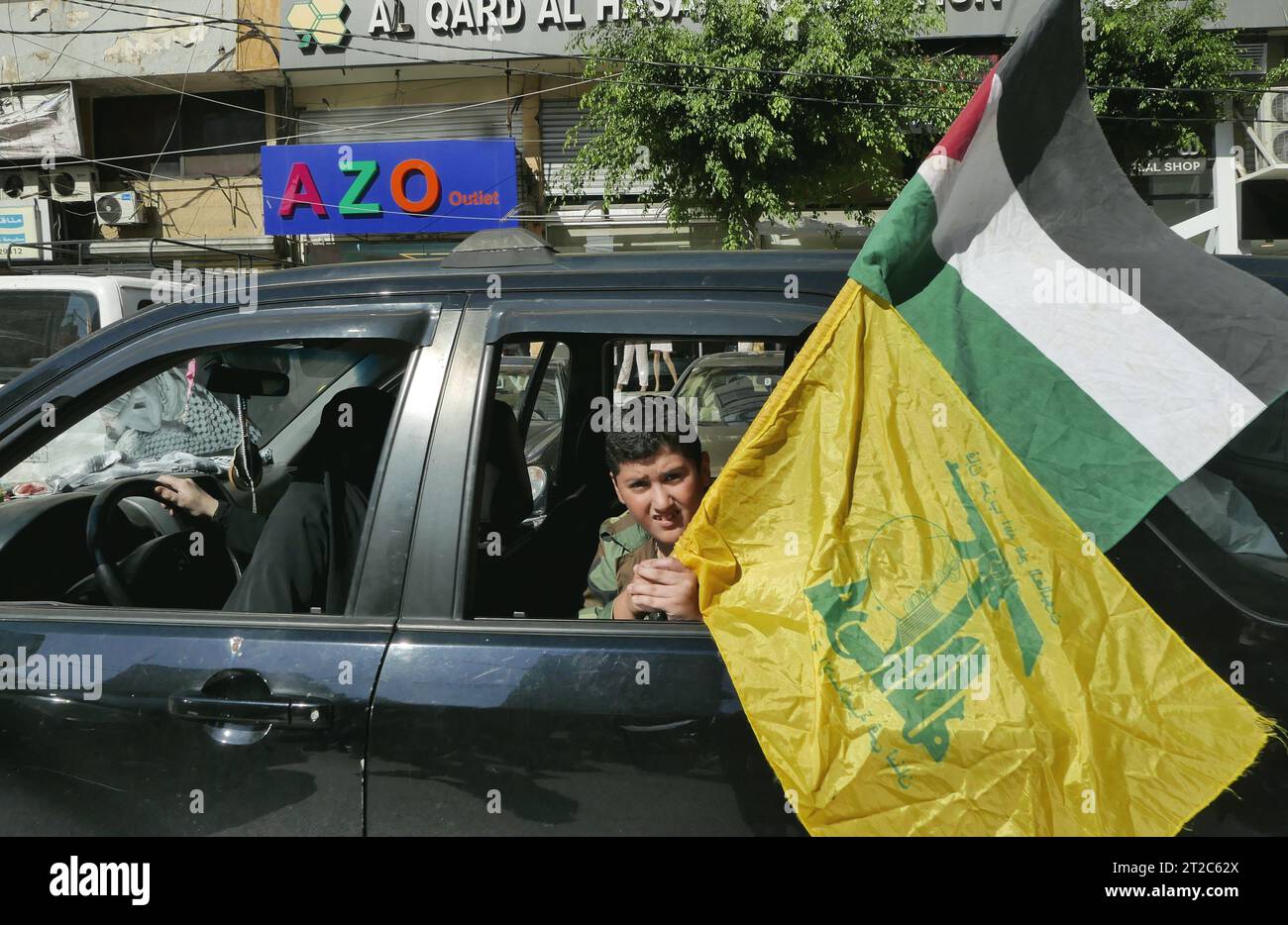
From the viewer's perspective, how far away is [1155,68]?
13.0 meters

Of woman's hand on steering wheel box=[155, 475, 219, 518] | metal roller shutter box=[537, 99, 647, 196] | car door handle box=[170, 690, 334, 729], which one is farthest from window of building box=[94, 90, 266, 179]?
car door handle box=[170, 690, 334, 729]

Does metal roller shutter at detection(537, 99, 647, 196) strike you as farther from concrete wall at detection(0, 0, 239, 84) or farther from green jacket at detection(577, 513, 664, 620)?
green jacket at detection(577, 513, 664, 620)

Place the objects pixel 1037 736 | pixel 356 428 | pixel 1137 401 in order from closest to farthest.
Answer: pixel 1037 736
pixel 1137 401
pixel 356 428

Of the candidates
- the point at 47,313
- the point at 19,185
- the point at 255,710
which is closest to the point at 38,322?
the point at 47,313

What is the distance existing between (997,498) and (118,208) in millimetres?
18787

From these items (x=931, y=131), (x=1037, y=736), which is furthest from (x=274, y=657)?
(x=931, y=131)

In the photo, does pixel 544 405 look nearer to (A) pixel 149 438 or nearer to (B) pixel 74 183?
(A) pixel 149 438

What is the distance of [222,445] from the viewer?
5020mm

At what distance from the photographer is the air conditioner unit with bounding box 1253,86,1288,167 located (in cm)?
1427

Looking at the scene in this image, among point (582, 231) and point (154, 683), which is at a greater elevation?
point (582, 231)

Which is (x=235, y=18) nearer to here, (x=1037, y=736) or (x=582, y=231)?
(x=582, y=231)

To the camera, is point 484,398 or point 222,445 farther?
point 222,445

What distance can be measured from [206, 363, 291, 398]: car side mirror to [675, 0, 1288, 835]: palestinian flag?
1458 millimetres

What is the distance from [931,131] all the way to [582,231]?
19.4ft
